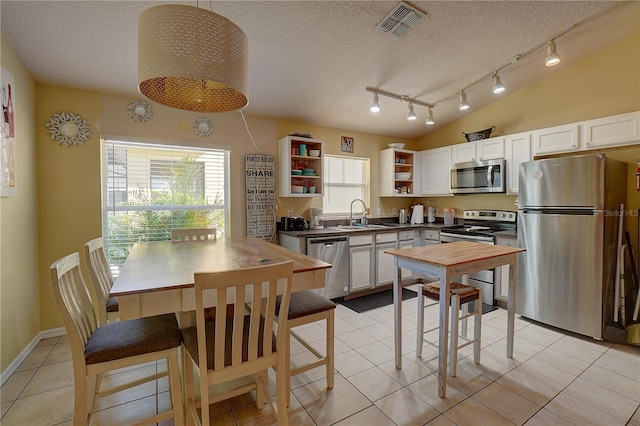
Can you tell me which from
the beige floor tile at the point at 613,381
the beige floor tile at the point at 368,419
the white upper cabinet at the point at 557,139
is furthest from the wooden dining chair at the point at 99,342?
the white upper cabinet at the point at 557,139

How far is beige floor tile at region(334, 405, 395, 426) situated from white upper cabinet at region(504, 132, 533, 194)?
3136 mm

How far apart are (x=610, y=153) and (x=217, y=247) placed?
4.10 metres

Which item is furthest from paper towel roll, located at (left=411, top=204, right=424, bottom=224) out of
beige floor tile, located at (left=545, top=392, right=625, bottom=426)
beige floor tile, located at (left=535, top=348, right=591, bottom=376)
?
beige floor tile, located at (left=545, top=392, right=625, bottom=426)

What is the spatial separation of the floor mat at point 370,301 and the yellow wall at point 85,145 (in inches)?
55.2

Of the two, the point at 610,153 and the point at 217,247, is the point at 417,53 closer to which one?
the point at 610,153

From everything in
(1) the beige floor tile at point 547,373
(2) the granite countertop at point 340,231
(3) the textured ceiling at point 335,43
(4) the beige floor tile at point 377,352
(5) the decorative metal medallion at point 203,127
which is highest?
(3) the textured ceiling at point 335,43

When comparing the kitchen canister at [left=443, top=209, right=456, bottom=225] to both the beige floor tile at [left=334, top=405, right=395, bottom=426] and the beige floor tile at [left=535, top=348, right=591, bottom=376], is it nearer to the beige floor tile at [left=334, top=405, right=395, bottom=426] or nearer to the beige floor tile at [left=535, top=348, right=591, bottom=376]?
the beige floor tile at [left=535, top=348, right=591, bottom=376]

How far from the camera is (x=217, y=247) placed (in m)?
2.44

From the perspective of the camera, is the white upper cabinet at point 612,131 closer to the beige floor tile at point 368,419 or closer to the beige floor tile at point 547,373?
the beige floor tile at point 547,373

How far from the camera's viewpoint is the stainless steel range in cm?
349

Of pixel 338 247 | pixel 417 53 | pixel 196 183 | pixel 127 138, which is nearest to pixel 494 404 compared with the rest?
pixel 338 247

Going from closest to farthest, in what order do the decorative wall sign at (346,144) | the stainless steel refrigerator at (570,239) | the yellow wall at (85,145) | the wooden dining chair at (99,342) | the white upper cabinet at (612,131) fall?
the wooden dining chair at (99,342) → the yellow wall at (85,145) → the stainless steel refrigerator at (570,239) → the white upper cabinet at (612,131) → the decorative wall sign at (346,144)

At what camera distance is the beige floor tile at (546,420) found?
5.46ft

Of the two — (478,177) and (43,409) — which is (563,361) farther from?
(43,409)
